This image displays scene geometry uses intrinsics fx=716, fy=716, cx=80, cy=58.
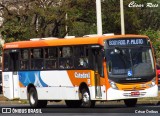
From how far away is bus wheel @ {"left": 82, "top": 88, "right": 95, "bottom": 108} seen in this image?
27.6m

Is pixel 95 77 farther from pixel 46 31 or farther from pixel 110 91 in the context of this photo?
pixel 46 31

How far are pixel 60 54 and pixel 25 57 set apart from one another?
267 centimetres

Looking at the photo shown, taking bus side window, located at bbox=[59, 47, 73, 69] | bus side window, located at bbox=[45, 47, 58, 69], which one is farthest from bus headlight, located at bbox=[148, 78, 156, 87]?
bus side window, located at bbox=[45, 47, 58, 69]

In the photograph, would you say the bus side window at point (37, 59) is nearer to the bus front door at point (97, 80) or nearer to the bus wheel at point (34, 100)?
the bus wheel at point (34, 100)

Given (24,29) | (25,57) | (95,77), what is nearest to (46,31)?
(24,29)

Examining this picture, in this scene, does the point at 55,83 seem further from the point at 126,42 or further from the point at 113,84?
the point at 126,42

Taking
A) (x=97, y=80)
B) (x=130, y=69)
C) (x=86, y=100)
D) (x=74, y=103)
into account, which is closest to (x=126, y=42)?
(x=130, y=69)

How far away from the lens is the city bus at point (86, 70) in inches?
1056

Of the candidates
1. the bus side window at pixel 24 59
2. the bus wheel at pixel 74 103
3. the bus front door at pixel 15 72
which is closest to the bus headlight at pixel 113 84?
the bus wheel at pixel 74 103

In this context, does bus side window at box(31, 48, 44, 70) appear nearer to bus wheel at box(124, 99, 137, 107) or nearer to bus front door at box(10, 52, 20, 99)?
bus front door at box(10, 52, 20, 99)

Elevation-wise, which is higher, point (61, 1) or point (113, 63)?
→ point (61, 1)

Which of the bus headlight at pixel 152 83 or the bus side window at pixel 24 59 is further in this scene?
the bus side window at pixel 24 59

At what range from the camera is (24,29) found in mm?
51531

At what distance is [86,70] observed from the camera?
27.8 meters
